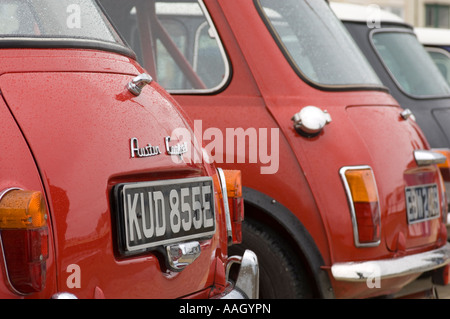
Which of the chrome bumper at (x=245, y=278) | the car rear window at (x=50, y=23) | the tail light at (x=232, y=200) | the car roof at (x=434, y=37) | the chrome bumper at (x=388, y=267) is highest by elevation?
the car roof at (x=434, y=37)

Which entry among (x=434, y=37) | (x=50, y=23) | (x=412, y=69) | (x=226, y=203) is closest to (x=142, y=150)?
(x=50, y=23)

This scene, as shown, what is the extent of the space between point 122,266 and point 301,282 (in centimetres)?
202

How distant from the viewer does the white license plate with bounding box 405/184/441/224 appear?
4742mm

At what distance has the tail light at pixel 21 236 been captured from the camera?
2.21 m

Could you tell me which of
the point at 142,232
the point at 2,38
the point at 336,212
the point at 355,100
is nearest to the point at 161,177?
the point at 142,232

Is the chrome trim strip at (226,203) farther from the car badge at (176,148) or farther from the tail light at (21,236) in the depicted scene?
the tail light at (21,236)

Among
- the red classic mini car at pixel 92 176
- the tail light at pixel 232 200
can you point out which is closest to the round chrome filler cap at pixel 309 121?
the tail light at pixel 232 200

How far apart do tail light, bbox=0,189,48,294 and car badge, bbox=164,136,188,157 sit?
0.67 m

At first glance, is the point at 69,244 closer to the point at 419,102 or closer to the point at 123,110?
the point at 123,110

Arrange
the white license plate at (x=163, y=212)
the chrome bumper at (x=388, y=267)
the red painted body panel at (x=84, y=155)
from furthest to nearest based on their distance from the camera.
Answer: the chrome bumper at (x=388, y=267) < the white license plate at (x=163, y=212) < the red painted body panel at (x=84, y=155)

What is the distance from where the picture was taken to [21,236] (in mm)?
2219

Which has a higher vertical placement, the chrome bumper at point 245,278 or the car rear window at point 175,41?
the car rear window at point 175,41

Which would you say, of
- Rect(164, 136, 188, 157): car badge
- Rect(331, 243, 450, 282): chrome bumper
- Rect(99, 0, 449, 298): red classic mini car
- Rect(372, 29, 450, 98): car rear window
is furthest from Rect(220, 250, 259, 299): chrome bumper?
Rect(372, 29, 450, 98): car rear window

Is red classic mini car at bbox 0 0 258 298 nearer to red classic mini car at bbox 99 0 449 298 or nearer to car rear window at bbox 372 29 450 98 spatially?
red classic mini car at bbox 99 0 449 298
